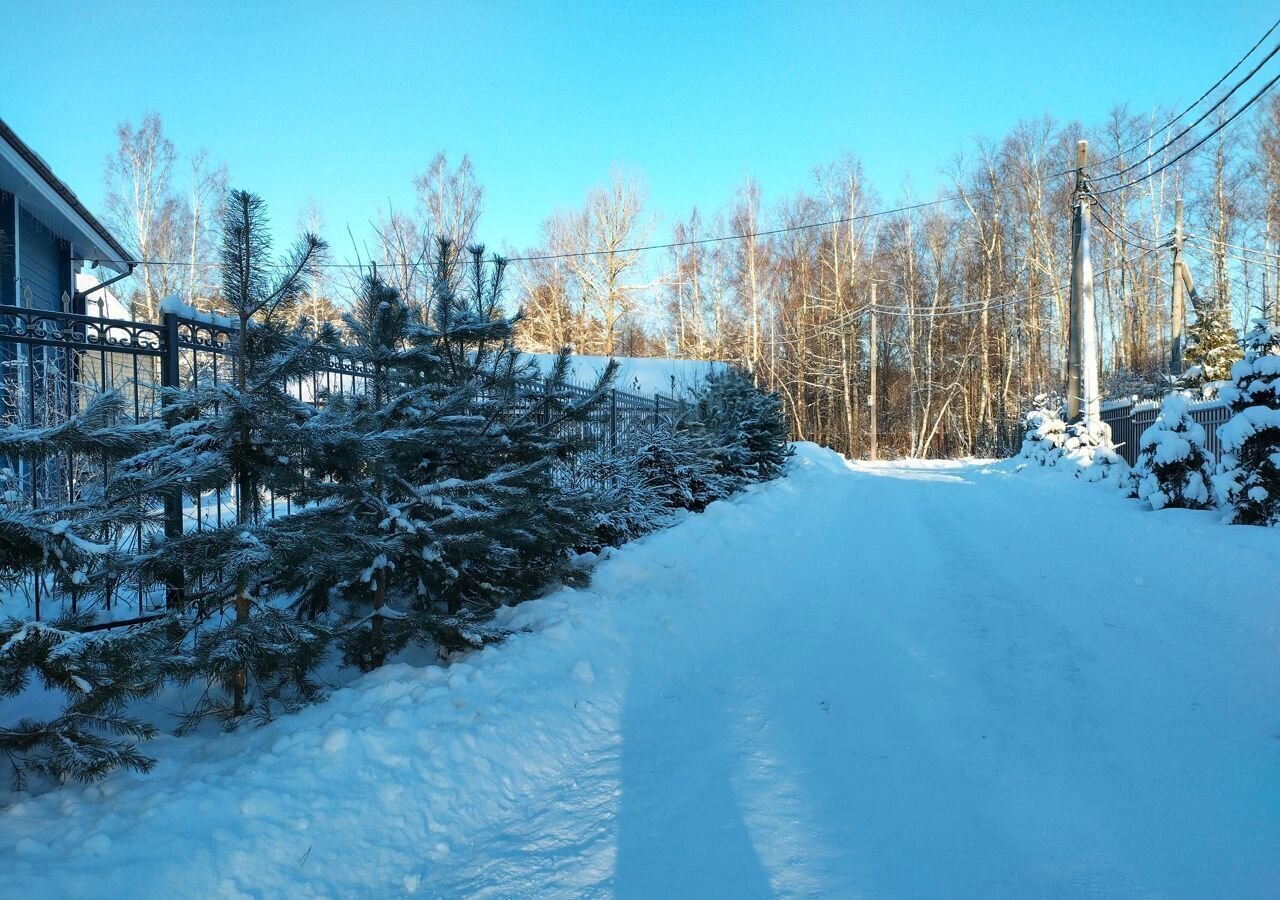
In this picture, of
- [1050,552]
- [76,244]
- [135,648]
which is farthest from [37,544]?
[76,244]

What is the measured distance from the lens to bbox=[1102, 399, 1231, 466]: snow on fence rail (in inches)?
469

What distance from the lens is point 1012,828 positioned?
296 cm

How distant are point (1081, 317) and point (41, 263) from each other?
76.8ft

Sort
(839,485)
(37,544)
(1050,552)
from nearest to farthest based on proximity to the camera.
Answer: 1. (37,544)
2. (1050,552)
3. (839,485)

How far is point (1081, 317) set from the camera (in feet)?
64.5

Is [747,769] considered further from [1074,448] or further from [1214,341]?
[1214,341]

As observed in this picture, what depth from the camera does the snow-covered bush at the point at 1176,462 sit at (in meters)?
10.3

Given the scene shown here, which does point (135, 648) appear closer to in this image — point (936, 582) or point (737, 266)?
point (936, 582)

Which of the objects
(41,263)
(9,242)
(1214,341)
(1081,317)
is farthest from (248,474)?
(1214,341)

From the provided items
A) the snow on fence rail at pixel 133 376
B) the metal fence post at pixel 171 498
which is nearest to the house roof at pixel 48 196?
the snow on fence rail at pixel 133 376

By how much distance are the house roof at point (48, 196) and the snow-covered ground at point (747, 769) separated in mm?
8191

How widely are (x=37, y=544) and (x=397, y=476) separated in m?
1.91

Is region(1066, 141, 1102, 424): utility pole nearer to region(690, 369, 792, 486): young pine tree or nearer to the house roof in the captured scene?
region(690, 369, 792, 486): young pine tree

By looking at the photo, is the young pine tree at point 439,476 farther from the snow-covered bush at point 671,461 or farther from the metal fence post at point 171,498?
the snow-covered bush at point 671,461
